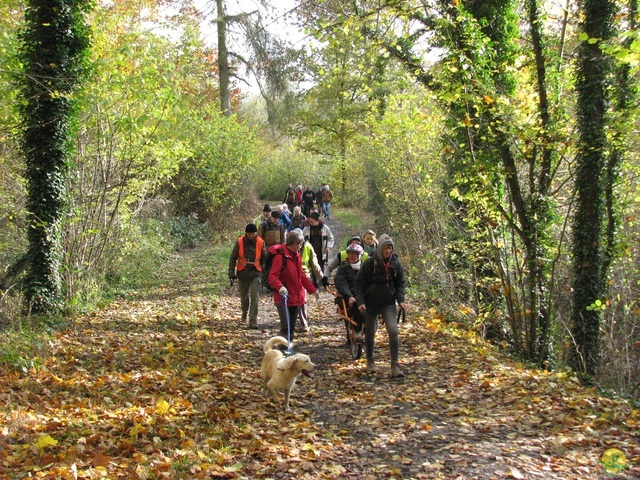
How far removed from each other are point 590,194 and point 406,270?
6089 mm

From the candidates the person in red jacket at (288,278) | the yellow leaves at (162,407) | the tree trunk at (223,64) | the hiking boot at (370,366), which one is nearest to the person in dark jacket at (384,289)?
the hiking boot at (370,366)

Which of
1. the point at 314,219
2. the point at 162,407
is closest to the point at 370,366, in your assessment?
the point at 162,407

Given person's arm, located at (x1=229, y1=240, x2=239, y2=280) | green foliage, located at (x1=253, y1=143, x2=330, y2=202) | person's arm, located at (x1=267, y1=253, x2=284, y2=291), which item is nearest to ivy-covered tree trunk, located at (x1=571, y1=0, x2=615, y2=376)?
person's arm, located at (x1=267, y1=253, x2=284, y2=291)

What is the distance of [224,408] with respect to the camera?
649cm

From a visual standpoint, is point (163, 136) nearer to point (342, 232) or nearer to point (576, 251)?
point (576, 251)

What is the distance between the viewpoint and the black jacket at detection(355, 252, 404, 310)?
7.88m

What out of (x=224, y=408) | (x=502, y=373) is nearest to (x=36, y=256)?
(x=224, y=408)

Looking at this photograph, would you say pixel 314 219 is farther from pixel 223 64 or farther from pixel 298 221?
pixel 223 64

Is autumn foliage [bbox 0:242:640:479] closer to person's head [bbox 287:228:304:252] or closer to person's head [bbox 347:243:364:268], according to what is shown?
person's head [bbox 347:243:364:268]

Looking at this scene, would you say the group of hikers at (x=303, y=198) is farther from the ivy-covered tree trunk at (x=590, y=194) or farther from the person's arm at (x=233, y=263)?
the ivy-covered tree trunk at (x=590, y=194)

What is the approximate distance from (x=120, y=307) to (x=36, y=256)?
2604 millimetres

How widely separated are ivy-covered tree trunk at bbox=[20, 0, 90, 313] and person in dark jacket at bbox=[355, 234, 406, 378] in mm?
5747

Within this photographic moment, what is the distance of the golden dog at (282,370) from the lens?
6422 millimetres

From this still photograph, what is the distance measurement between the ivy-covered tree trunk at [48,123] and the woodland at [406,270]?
0.13ft
